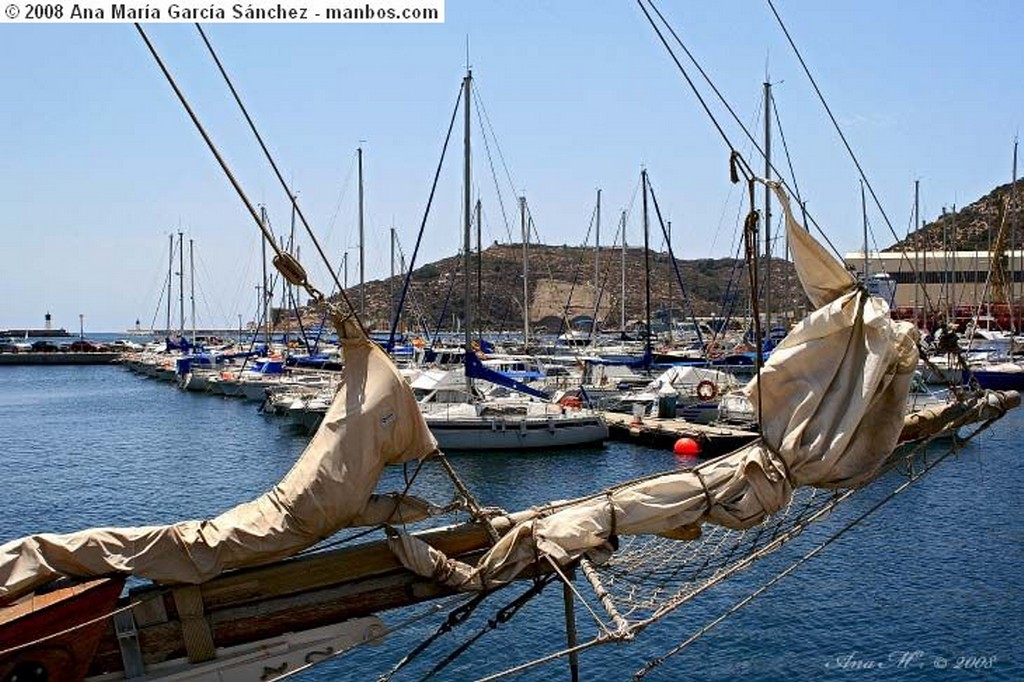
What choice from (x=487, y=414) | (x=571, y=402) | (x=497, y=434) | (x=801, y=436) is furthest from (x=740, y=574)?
→ (x=571, y=402)

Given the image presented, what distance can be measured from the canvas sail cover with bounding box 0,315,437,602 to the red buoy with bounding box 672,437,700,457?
31.9 meters

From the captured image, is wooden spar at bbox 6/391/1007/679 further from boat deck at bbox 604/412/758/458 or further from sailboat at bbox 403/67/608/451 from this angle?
boat deck at bbox 604/412/758/458

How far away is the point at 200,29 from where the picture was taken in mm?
8156

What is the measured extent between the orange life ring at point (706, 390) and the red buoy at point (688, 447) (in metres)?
6.11

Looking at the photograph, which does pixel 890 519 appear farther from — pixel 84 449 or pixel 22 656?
pixel 84 449

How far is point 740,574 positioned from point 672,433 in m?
19.6

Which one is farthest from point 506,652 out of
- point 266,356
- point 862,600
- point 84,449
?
point 266,356

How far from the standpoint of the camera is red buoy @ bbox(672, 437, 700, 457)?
39.2 meters

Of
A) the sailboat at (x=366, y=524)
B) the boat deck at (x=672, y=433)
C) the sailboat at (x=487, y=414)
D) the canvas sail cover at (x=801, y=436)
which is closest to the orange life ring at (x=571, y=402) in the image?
the boat deck at (x=672, y=433)

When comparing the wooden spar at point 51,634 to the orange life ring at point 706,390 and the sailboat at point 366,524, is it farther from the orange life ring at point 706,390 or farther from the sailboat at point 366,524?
the orange life ring at point 706,390

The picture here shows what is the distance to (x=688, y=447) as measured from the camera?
39250 millimetres

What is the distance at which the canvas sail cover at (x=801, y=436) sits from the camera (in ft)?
28.1

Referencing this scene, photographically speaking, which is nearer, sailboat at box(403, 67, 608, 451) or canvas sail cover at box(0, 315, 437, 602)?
canvas sail cover at box(0, 315, 437, 602)

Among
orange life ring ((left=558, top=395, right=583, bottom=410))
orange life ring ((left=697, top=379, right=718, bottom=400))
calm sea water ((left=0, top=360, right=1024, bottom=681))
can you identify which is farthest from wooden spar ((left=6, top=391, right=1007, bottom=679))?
orange life ring ((left=697, top=379, right=718, bottom=400))
